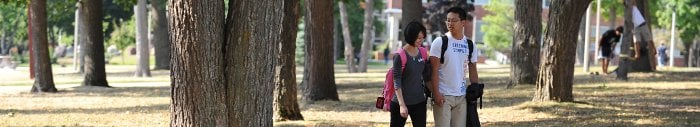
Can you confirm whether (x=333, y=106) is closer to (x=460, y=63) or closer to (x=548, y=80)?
(x=548, y=80)

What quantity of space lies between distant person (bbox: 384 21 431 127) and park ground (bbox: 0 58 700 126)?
4.21 meters

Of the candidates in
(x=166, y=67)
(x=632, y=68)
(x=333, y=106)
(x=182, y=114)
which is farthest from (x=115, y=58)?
(x=182, y=114)

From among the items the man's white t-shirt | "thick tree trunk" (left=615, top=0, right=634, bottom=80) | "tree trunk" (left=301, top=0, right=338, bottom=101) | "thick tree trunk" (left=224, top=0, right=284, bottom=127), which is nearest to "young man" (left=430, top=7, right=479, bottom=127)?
the man's white t-shirt

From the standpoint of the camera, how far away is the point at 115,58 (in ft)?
225

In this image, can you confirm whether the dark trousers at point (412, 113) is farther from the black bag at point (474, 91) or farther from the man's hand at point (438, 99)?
the black bag at point (474, 91)

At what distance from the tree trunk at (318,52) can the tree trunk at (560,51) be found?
3.20m

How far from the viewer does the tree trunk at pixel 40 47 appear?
19625mm

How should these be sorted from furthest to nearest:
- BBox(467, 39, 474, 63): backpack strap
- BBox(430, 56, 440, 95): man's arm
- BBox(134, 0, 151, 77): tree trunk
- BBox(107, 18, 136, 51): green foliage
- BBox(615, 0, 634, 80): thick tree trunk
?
BBox(107, 18, 136, 51): green foliage
BBox(134, 0, 151, 77): tree trunk
BBox(615, 0, 634, 80): thick tree trunk
BBox(467, 39, 474, 63): backpack strap
BBox(430, 56, 440, 95): man's arm

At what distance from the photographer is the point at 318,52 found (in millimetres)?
15188

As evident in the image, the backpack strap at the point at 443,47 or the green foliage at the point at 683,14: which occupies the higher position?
the green foliage at the point at 683,14

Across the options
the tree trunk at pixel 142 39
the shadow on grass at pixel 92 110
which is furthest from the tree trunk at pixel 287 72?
the tree trunk at pixel 142 39

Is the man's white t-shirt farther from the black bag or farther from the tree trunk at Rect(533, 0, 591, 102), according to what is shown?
the tree trunk at Rect(533, 0, 591, 102)

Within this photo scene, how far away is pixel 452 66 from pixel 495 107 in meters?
6.93

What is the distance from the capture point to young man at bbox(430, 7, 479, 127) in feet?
23.1
